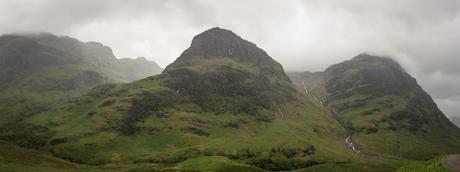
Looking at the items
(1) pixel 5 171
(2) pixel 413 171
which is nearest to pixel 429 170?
(2) pixel 413 171

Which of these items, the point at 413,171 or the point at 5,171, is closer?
the point at 413,171

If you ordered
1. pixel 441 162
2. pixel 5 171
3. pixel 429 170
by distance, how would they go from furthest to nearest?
pixel 5 171 → pixel 441 162 → pixel 429 170

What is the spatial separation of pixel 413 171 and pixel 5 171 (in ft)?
522

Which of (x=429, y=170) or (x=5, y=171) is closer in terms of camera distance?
(x=429, y=170)

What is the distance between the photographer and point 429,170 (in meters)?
125

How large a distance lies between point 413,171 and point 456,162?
1138 centimetres

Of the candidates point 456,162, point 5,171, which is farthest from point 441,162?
point 5,171

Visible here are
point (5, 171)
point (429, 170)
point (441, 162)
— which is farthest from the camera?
point (5, 171)

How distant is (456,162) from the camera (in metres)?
128

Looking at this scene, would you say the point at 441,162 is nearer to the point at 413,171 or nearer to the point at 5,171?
the point at 413,171

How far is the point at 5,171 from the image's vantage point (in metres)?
196

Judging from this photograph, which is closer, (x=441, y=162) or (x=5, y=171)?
(x=441, y=162)

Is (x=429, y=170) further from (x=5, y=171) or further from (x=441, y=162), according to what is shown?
(x=5, y=171)

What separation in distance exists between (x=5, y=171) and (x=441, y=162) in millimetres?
166621
